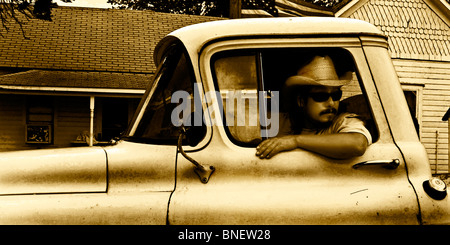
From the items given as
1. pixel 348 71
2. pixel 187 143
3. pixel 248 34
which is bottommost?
pixel 187 143

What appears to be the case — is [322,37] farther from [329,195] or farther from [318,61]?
[329,195]

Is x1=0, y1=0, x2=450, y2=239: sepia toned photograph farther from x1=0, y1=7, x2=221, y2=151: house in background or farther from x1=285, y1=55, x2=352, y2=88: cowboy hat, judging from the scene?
x1=0, y1=7, x2=221, y2=151: house in background

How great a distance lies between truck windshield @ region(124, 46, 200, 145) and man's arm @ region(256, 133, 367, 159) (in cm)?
49

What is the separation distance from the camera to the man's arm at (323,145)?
255cm

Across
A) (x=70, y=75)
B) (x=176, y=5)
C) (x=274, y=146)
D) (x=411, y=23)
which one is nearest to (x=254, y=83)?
(x=274, y=146)

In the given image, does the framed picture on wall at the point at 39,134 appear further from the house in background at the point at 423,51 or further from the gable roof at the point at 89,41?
the house in background at the point at 423,51

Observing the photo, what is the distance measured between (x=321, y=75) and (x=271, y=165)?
0.60m

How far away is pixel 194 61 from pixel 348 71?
2.74 feet

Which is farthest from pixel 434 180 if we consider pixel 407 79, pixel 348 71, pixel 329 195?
pixel 407 79

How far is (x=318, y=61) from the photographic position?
9.15 feet

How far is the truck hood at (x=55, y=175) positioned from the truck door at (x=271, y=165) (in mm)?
411

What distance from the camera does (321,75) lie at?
2799mm

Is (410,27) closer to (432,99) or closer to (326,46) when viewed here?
(432,99)

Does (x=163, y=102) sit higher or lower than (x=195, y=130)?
higher
